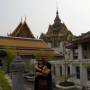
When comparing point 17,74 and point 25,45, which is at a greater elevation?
point 25,45

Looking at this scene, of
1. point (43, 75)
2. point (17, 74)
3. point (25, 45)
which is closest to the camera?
point (17, 74)

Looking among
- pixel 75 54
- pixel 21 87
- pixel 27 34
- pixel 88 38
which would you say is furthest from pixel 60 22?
pixel 21 87

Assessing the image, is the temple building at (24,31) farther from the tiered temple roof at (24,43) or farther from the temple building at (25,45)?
the tiered temple roof at (24,43)

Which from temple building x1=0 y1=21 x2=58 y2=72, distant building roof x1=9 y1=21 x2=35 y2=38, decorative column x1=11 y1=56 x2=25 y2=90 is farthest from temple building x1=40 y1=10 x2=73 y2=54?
decorative column x1=11 y1=56 x2=25 y2=90

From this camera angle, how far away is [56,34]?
44469 millimetres

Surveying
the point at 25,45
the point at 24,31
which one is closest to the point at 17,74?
the point at 25,45

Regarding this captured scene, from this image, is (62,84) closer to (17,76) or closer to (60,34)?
(17,76)

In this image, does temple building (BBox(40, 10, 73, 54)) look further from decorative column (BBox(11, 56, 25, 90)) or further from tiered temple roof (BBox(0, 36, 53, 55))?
decorative column (BBox(11, 56, 25, 90))

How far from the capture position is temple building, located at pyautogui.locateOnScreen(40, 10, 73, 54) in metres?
42.2

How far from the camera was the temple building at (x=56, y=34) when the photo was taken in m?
42.2

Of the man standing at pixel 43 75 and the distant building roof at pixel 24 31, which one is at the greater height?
the distant building roof at pixel 24 31

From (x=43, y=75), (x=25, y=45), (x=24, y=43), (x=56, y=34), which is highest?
(x=56, y=34)

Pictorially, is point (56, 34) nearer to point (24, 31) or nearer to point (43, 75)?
point (24, 31)

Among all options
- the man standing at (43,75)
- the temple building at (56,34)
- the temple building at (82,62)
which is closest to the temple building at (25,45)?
the temple building at (82,62)
